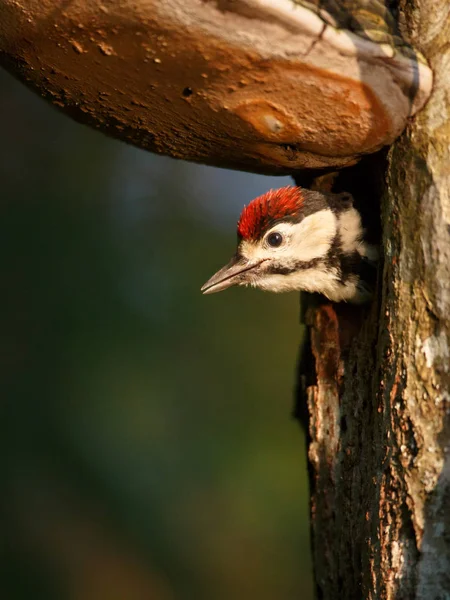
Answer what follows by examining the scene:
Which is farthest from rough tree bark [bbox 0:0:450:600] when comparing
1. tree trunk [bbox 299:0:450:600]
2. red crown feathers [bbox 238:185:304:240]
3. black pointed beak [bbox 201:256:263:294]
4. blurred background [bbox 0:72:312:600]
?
blurred background [bbox 0:72:312:600]

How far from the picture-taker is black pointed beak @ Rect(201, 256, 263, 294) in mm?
3084

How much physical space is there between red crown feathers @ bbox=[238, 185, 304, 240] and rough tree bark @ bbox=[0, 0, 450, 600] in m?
0.34

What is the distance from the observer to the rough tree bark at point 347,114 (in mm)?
2084

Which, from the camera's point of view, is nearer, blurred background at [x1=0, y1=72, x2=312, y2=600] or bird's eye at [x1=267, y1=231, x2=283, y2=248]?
bird's eye at [x1=267, y1=231, x2=283, y2=248]

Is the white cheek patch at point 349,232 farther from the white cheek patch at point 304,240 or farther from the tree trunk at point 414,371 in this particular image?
the tree trunk at point 414,371

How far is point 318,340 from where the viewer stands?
310cm

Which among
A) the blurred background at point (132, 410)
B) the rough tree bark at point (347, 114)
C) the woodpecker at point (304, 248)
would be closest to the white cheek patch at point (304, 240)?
the woodpecker at point (304, 248)

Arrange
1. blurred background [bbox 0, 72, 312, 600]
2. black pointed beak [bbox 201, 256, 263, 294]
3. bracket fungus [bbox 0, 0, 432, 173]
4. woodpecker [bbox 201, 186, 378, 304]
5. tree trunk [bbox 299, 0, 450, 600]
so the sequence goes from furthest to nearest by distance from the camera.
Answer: blurred background [bbox 0, 72, 312, 600] → black pointed beak [bbox 201, 256, 263, 294] → woodpecker [bbox 201, 186, 378, 304] → tree trunk [bbox 299, 0, 450, 600] → bracket fungus [bbox 0, 0, 432, 173]

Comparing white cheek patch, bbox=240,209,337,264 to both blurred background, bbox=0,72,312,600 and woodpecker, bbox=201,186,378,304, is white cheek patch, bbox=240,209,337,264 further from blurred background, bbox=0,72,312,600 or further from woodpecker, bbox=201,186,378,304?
blurred background, bbox=0,72,312,600

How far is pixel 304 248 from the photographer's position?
3033 millimetres

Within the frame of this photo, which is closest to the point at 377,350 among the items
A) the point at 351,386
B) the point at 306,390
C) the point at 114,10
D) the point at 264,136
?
the point at 351,386

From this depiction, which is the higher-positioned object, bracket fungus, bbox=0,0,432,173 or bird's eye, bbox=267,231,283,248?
bracket fungus, bbox=0,0,432,173

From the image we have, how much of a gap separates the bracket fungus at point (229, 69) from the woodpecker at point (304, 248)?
16.8 inches

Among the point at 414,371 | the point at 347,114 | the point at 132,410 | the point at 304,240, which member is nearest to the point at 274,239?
the point at 304,240
